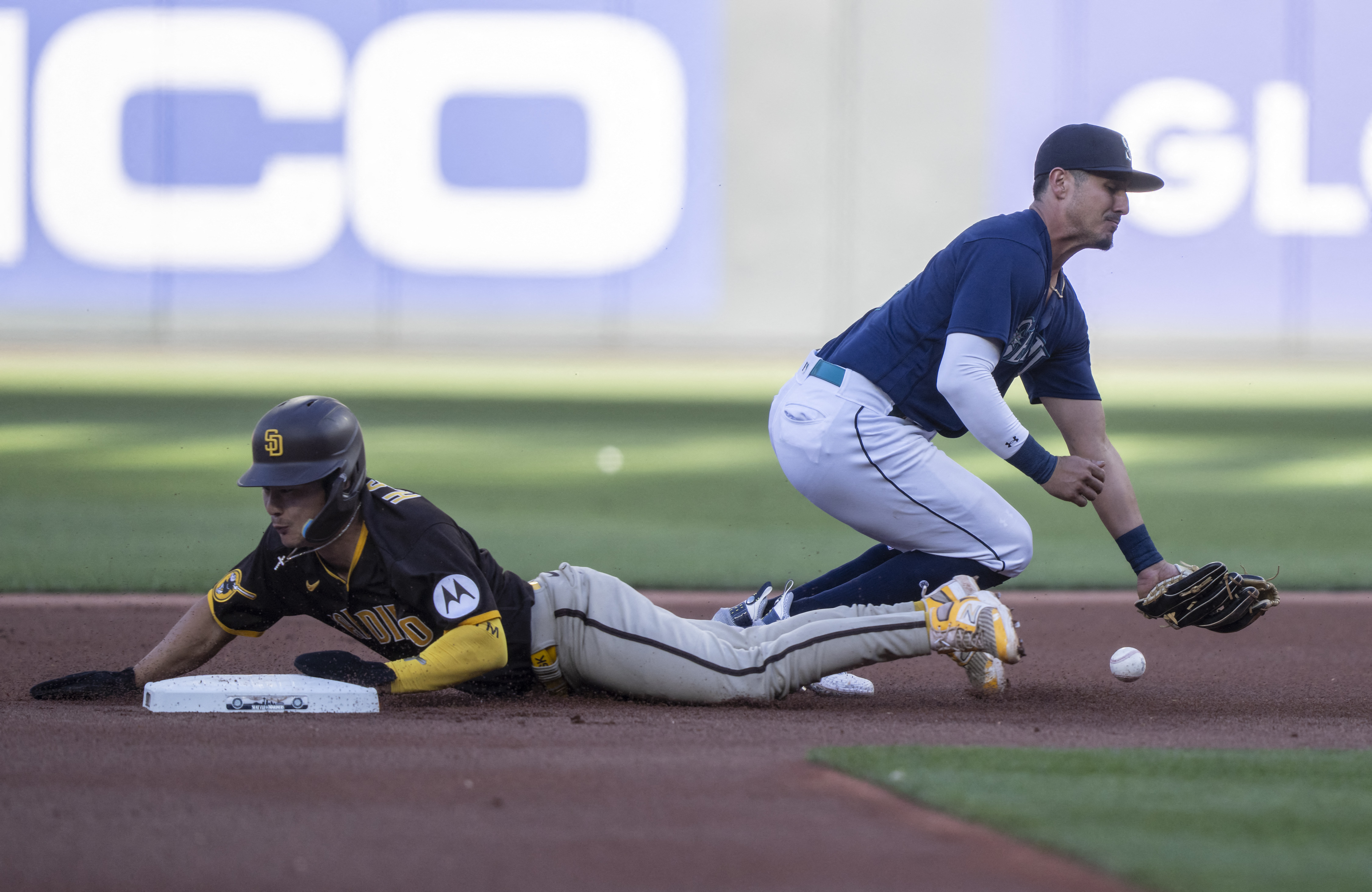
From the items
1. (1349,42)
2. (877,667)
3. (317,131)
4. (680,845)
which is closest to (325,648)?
(877,667)

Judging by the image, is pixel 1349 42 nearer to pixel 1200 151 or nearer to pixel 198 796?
pixel 1200 151

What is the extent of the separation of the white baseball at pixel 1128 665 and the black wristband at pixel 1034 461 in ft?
3.05

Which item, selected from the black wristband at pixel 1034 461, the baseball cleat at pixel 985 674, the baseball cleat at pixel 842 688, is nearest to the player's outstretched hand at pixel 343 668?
A: the baseball cleat at pixel 842 688

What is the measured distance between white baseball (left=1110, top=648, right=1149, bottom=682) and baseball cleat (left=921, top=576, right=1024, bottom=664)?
92cm

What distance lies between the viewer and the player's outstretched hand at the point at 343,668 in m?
4.32

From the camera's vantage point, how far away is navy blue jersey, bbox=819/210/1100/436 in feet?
14.9

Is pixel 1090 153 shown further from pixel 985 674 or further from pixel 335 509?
pixel 335 509

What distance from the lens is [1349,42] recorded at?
1808 centimetres

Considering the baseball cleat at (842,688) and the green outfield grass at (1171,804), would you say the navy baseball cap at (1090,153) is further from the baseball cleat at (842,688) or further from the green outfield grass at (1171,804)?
the green outfield grass at (1171,804)

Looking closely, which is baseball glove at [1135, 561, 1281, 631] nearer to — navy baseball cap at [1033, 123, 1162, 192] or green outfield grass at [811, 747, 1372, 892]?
green outfield grass at [811, 747, 1372, 892]

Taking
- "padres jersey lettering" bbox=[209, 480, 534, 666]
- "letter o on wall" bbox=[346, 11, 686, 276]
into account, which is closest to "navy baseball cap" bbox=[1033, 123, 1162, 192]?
"padres jersey lettering" bbox=[209, 480, 534, 666]

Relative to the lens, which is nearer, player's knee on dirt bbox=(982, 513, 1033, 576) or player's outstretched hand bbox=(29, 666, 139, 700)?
player's outstretched hand bbox=(29, 666, 139, 700)

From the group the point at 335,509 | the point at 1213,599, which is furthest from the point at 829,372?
the point at 335,509

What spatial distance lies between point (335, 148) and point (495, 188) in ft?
6.19
